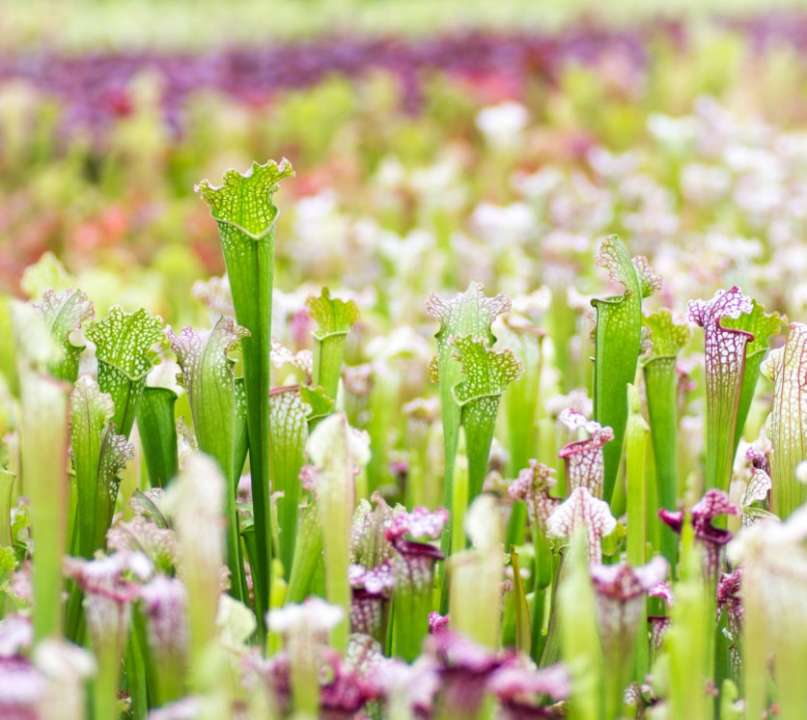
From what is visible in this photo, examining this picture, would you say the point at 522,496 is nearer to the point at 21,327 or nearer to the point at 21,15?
the point at 21,327

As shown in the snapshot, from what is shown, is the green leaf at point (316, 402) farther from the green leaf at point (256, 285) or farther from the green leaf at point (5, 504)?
the green leaf at point (5, 504)

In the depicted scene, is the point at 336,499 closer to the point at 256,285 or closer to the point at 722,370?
the point at 256,285

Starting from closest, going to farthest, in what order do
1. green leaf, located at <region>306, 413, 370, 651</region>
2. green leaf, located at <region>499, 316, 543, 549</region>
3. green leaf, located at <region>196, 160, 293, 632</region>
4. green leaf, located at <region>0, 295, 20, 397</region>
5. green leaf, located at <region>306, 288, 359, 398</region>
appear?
1. green leaf, located at <region>306, 413, 370, 651</region>
2. green leaf, located at <region>196, 160, 293, 632</region>
3. green leaf, located at <region>306, 288, 359, 398</region>
4. green leaf, located at <region>499, 316, 543, 549</region>
5. green leaf, located at <region>0, 295, 20, 397</region>

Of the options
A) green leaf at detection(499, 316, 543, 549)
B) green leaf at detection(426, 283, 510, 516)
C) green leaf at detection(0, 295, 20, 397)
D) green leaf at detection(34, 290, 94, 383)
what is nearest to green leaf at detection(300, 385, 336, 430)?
green leaf at detection(426, 283, 510, 516)

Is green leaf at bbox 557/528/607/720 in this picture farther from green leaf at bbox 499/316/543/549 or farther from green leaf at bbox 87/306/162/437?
green leaf at bbox 499/316/543/549

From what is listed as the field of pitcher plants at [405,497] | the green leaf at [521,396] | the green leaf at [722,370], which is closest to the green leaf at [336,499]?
the field of pitcher plants at [405,497]
